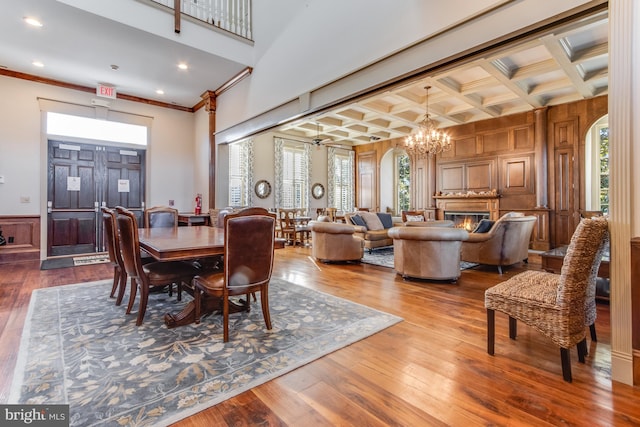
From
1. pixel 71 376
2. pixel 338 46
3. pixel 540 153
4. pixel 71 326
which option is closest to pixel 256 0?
pixel 338 46

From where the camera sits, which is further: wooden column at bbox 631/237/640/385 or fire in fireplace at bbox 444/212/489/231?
fire in fireplace at bbox 444/212/489/231

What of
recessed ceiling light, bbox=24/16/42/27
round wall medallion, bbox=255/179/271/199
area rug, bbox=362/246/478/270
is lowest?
area rug, bbox=362/246/478/270

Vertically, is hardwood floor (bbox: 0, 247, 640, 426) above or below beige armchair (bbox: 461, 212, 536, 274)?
below

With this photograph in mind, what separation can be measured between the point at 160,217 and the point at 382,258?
404 cm

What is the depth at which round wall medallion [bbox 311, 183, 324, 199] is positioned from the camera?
10203 mm

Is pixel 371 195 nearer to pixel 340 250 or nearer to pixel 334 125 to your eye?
pixel 334 125

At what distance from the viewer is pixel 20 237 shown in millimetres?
5414

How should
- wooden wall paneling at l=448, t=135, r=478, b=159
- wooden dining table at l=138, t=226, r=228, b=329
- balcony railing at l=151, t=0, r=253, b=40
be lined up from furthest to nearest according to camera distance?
wooden wall paneling at l=448, t=135, r=478, b=159 → balcony railing at l=151, t=0, r=253, b=40 → wooden dining table at l=138, t=226, r=228, b=329

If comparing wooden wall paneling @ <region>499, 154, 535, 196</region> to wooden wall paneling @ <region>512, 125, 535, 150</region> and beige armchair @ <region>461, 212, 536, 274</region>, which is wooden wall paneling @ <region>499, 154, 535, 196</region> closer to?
wooden wall paneling @ <region>512, 125, 535, 150</region>

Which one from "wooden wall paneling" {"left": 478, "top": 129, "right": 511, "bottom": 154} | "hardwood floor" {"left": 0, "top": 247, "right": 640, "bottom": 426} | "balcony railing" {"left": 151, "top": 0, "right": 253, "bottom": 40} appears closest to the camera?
"hardwood floor" {"left": 0, "top": 247, "right": 640, "bottom": 426}

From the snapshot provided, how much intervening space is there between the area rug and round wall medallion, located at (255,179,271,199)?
3611mm

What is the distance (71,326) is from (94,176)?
4513mm

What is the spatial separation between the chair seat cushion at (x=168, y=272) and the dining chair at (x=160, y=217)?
176cm

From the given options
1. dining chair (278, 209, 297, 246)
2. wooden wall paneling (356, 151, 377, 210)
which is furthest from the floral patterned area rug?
→ wooden wall paneling (356, 151, 377, 210)
